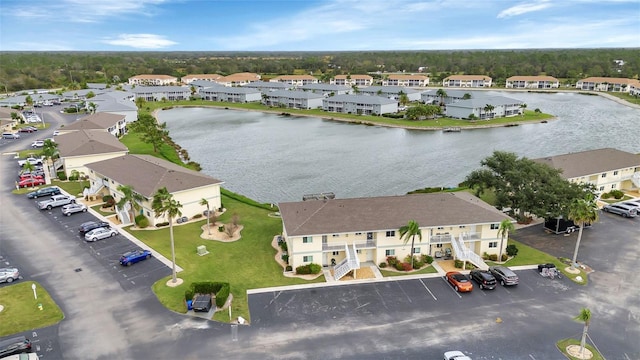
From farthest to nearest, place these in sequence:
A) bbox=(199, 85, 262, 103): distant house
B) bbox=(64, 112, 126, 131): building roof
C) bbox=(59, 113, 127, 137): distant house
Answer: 1. bbox=(199, 85, 262, 103): distant house
2. bbox=(64, 112, 126, 131): building roof
3. bbox=(59, 113, 127, 137): distant house

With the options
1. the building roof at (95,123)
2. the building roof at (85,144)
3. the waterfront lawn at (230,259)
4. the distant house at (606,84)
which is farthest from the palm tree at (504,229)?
the distant house at (606,84)

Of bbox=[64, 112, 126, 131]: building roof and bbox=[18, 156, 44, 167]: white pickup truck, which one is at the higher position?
bbox=[64, 112, 126, 131]: building roof

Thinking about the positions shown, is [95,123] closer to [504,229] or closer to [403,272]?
[403,272]

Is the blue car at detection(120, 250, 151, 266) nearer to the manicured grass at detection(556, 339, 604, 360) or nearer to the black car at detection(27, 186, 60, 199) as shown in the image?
the black car at detection(27, 186, 60, 199)

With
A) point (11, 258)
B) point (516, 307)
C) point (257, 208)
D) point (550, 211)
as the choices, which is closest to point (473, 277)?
point (516, 307)

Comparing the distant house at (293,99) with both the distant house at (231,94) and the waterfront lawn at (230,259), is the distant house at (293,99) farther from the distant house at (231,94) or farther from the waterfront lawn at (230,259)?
the waterfront lawn at (230,259)

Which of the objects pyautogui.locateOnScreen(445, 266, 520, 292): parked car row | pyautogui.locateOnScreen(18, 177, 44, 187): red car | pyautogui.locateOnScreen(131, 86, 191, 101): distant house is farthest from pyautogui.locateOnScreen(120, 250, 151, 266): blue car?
pyautogui.locateOnScreen(131, 86, 191, 101): distant house

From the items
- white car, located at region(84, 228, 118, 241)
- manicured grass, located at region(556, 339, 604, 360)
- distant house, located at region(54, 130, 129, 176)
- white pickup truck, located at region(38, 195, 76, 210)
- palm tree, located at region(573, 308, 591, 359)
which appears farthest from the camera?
distant house, located at region(54, 130, 129, 176)
